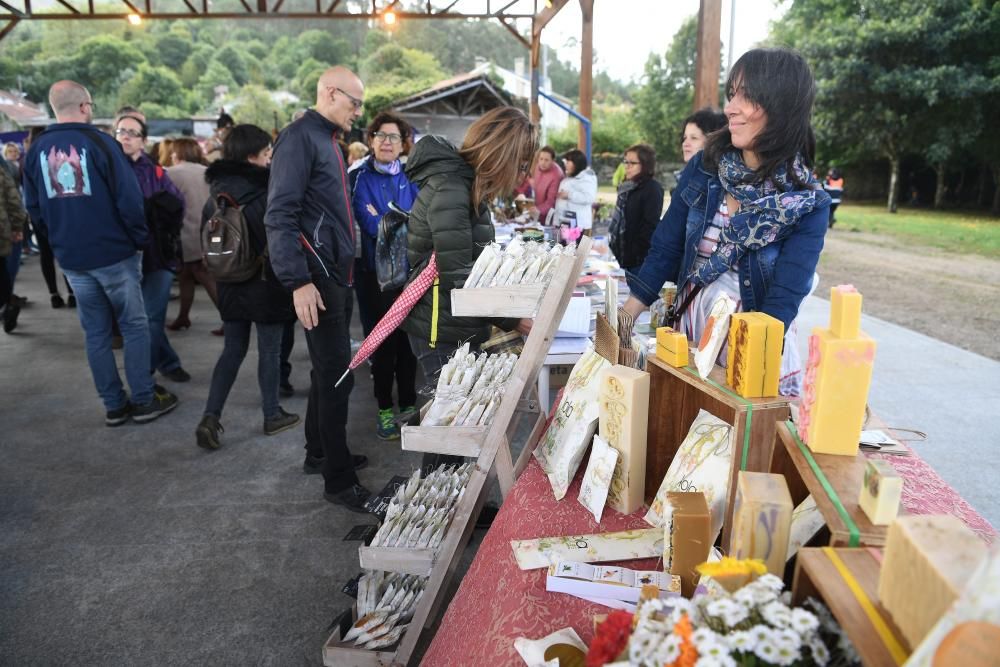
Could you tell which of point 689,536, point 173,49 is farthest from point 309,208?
point 173,49

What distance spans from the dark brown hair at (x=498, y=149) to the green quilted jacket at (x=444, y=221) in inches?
1.4

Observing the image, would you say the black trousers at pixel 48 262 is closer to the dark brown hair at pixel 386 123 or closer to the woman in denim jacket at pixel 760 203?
the dark brown hair at pixel 386 123

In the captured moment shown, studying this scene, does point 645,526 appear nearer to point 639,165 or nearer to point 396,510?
point 396,510

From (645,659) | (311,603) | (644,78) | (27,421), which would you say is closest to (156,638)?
(311,603)

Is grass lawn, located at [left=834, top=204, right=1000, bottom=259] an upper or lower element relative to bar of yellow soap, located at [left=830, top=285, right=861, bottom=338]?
lower

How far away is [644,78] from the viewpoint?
140ft

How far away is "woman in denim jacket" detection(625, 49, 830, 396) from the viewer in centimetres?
159

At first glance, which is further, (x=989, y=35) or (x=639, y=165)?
(x=989, y=35)

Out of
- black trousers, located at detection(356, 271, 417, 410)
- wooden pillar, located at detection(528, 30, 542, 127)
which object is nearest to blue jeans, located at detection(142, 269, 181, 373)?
black trousers, located at detection(356, 271, 417, 410)

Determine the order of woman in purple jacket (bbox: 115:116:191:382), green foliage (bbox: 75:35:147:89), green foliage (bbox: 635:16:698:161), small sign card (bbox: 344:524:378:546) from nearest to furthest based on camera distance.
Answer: small sign card (bbox: 344:524:378:546), woman in purple jacket (bbox: 115:116:191:382), green foliage (bbox: 635:16:698:161), green foliage (bbox: 75:35:147:89)

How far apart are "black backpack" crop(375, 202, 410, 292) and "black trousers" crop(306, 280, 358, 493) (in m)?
0.19

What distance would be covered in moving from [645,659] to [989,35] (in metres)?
22.3

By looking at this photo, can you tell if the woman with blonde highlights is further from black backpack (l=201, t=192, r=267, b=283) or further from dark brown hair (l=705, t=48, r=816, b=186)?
black backpack (l=201, t=192, r=267, b=283)

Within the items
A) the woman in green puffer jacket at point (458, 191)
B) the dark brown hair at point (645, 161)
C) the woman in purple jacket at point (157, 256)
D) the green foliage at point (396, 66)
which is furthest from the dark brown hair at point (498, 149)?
the green foliage at point (396, 66)
